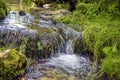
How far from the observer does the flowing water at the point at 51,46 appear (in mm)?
5844

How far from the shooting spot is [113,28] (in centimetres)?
686

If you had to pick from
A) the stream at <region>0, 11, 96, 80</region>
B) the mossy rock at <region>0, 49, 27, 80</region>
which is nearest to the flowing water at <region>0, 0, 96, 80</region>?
the stream at <region>0, 11, 96, 80</region>

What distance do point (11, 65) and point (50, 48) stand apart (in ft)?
5.41

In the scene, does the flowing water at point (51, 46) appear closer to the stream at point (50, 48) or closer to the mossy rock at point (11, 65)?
the stream at point (50, 48)

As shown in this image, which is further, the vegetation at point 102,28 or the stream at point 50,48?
the stream at point 50,48

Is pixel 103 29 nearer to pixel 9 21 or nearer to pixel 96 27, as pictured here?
pixel 96 27

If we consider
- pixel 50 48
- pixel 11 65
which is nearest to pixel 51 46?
pixel 50 48

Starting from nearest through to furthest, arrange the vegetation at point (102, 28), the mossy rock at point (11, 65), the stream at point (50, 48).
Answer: the mossy rock at point (11, 65) < the vegetation at point (102, 28) < the stream at point (50, 48)

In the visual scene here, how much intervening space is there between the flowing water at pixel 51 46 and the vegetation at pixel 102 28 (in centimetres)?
32

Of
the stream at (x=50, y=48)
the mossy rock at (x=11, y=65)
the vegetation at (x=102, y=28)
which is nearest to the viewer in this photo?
the mossy rock at (x=11, y=65)

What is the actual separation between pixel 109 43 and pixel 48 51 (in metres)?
1.56

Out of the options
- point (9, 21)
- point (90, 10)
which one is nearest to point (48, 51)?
point (9, 21)

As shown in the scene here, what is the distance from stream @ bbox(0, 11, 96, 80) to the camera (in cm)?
589

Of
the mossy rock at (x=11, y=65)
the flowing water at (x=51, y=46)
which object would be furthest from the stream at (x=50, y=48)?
the mossy rock at (x=11, y=65)
